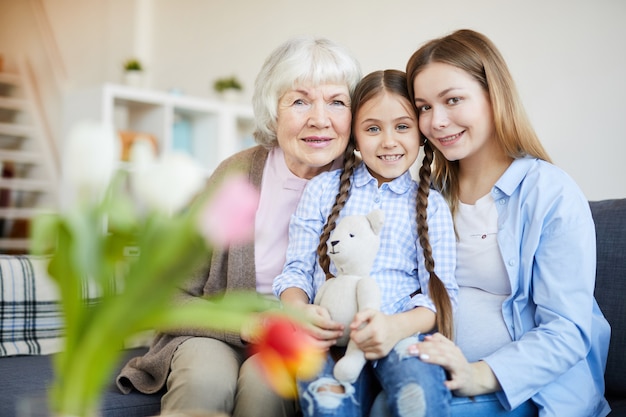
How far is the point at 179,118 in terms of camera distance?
5.08m

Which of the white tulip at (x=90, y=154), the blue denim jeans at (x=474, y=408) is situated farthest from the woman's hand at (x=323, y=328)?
the white tulip at (x=90, y=154)

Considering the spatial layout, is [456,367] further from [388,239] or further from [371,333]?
[388,239]

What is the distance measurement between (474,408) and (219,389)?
533 mm

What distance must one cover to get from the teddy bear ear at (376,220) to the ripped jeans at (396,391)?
0.24 meters

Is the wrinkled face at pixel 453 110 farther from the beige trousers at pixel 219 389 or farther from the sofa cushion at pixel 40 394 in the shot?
the sofa cushion at pixel 40 394

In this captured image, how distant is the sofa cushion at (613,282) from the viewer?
165 centimetres

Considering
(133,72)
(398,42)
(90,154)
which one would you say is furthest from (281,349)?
(133,72)

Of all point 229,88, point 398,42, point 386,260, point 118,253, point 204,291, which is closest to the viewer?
point 118,253

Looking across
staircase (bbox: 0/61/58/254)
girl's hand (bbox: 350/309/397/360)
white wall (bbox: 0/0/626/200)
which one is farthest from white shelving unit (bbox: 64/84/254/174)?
girl's hand (bbox: 350/309/397/360)

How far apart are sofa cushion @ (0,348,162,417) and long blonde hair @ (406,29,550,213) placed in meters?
0.97

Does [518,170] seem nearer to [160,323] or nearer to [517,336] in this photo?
[517,336]

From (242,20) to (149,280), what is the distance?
455cm

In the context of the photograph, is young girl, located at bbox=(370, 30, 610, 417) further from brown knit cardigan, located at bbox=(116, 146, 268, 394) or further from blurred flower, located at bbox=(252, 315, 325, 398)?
blurred flower, located at bbox=(252, 315, 325, 398)

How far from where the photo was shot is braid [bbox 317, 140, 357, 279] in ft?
5.14
